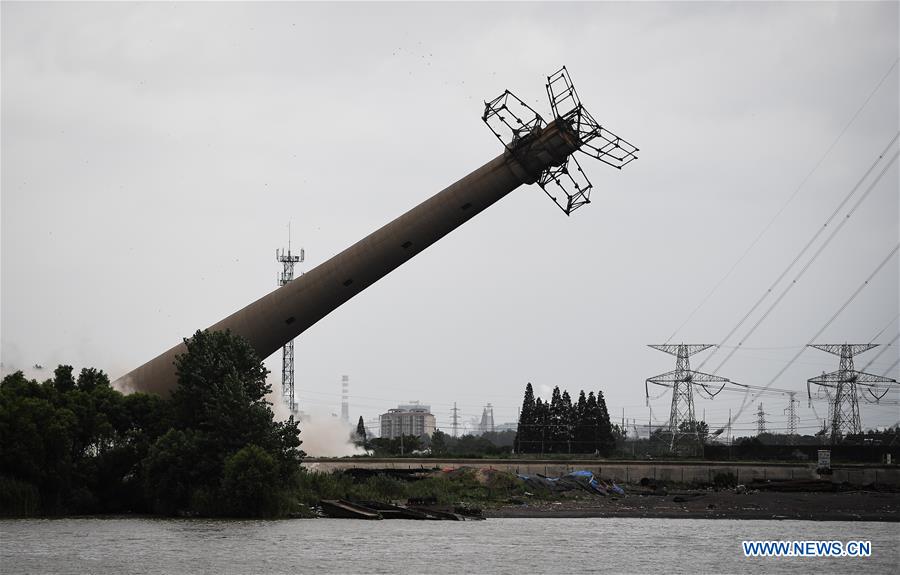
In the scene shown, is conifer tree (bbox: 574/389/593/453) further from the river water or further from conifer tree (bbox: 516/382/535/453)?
the river water

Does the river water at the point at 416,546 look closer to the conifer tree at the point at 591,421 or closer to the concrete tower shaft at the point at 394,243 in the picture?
the concrete tower shaft at the point at 394,243

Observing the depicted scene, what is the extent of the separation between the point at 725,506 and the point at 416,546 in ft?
72.5

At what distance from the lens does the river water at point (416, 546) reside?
94.9ft

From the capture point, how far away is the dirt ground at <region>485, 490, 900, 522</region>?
46281 mm

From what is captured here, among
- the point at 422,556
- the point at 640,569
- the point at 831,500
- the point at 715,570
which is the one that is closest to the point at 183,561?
the point at 422,556

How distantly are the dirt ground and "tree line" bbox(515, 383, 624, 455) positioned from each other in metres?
42.4

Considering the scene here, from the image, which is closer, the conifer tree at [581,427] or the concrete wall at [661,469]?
the concrete wall at [661,469]

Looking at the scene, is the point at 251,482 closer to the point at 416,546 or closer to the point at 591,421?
the point at 416,546

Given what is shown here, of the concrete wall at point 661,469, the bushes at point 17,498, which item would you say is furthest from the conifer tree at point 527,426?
the bushes at point 17,498

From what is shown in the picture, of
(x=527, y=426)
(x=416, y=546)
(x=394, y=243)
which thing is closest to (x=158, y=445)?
(x=394, y=243)

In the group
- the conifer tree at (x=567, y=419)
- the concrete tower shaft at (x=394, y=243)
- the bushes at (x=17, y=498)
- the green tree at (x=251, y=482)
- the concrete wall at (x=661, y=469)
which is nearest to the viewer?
the bushes at (x=17, y=498)

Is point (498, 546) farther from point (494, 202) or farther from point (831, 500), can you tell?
point (831, 500)

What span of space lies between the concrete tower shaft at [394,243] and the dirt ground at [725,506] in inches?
473

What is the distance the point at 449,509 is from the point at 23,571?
2263 centimetres
